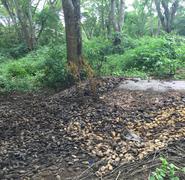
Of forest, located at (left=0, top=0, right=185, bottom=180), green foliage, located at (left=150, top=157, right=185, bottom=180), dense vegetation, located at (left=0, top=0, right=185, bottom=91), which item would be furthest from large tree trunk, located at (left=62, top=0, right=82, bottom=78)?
green foliage, located at (left=150, top=157, right=185, bottom=180)

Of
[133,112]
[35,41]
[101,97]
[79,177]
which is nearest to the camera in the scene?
[79,177]

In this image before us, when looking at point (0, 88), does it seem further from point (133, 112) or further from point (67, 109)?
point (133, 112)

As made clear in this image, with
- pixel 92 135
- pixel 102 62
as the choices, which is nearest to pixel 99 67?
pixel 102 62

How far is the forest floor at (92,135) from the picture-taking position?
12.3 ft

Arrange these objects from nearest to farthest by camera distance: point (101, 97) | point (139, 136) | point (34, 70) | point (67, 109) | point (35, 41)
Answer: point (139, 136)
point (67, 109)
point (101, 97)
point (34, 70)
point (35, 41)

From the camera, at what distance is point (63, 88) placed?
760 cm

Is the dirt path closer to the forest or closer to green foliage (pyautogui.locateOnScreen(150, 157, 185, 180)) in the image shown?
the forest

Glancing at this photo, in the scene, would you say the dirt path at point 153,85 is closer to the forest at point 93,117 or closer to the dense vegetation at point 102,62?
the forest at point 93,117

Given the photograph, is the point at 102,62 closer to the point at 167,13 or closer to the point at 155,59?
the point at 155,59

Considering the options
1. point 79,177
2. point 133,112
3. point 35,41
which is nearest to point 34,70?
point 133,112

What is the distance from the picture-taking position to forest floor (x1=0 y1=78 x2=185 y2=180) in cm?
376

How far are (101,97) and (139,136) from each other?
5.76 ft

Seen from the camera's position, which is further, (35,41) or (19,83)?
(35,41)

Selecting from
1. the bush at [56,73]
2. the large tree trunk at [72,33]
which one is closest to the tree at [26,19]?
the bush at [56,73]
